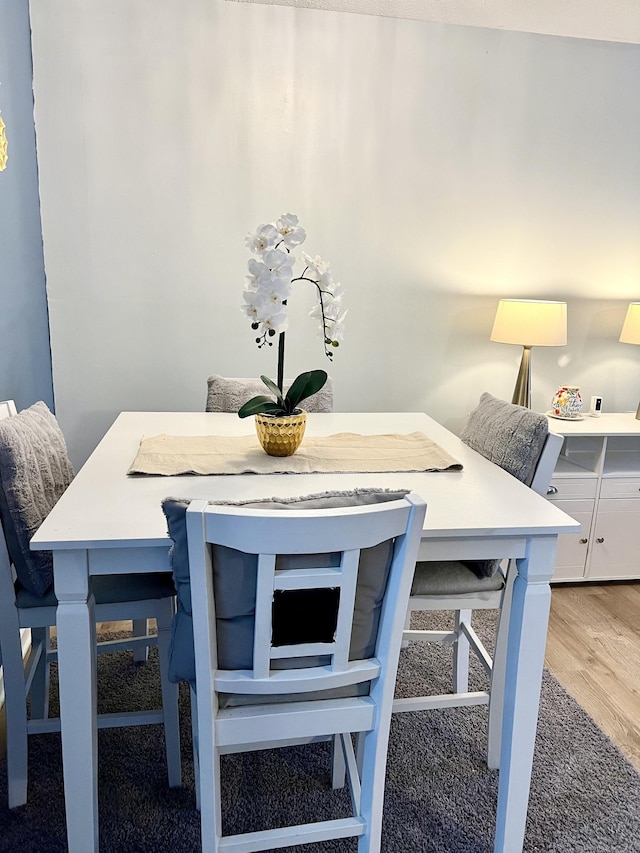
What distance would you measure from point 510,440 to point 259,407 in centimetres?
67

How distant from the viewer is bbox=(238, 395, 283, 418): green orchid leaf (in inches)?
65.2

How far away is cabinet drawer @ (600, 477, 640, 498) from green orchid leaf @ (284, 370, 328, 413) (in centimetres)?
165

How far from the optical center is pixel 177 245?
9.11ft

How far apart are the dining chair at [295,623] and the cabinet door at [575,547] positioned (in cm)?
180

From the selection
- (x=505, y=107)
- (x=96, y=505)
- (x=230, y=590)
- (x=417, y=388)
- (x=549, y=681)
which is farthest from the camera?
(x=417, y=388)

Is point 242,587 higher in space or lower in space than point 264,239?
lower

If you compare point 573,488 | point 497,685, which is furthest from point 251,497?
point 573,488

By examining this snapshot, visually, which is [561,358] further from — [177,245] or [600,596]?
[177,245]

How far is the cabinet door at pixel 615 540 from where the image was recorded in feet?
9.11

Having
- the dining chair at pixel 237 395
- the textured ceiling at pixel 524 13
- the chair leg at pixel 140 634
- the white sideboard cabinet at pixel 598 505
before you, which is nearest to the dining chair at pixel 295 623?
the chair leg at pixel 140 634

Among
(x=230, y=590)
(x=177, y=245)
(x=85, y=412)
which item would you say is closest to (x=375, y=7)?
(x=177, y=245)

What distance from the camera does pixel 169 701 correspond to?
1.56 meters

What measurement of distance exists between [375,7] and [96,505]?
242cm

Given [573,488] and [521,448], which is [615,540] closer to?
[573,488]
